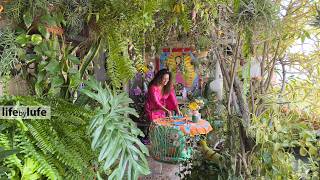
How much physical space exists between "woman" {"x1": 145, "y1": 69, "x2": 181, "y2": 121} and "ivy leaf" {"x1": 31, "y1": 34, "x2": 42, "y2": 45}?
263cm

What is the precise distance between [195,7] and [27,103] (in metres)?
0.98

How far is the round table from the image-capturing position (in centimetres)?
300

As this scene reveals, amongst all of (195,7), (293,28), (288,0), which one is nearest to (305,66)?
(293,28)

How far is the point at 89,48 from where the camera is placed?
1.66 metres

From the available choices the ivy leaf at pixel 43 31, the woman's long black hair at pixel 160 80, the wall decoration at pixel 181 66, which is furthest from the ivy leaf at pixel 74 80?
the wall decoration at pixel 181 66

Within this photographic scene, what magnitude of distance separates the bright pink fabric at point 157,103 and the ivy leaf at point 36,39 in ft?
8.68

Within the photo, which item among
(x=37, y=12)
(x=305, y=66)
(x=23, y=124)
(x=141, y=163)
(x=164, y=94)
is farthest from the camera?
(x=164, y=94)

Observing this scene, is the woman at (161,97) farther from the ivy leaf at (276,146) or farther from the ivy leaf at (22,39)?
the ivy leaf at (22,39)

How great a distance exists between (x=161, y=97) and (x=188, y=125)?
1104 mm

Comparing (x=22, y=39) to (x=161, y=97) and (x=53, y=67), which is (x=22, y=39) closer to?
(x=53, y=67)

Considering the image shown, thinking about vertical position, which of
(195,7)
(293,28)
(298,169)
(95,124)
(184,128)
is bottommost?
(184,128)

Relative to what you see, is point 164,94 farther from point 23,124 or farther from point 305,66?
point 23,124

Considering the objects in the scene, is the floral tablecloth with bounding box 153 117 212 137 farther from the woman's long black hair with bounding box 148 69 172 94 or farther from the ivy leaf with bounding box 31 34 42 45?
the ivy leaf with bounding box 31 34 42 45

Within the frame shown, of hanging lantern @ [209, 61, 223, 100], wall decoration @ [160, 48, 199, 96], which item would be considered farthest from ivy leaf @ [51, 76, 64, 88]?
hanging lantern @ [209, 61, 223, 100]
